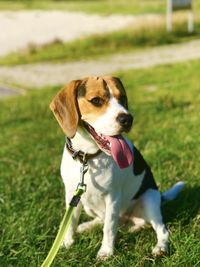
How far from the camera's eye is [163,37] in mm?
17453

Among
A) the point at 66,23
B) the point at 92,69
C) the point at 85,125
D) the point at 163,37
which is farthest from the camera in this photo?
the point at 66,23

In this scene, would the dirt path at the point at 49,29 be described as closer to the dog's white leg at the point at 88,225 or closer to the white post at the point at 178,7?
the white post at the point at 178,7

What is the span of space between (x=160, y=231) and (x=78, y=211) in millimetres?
638

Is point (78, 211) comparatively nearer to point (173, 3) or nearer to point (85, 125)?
point (85, 125)

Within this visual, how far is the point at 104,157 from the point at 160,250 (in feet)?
2.51

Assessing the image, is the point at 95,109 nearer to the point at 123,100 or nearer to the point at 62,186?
the point at 123,100

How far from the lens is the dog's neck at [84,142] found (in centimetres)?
384

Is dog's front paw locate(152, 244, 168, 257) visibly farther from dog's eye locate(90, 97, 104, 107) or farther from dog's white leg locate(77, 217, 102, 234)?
dog's eye locate(90, 97, 104, 107)

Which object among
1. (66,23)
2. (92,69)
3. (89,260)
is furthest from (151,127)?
(66,23)

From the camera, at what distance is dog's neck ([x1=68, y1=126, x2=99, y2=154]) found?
3840mm

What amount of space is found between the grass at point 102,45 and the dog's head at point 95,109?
38.8ft

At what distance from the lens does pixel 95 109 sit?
145 inches

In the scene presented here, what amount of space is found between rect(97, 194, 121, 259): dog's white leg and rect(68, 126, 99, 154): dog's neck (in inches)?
14.9

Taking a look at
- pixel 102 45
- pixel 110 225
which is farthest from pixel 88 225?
pixel 102 45
